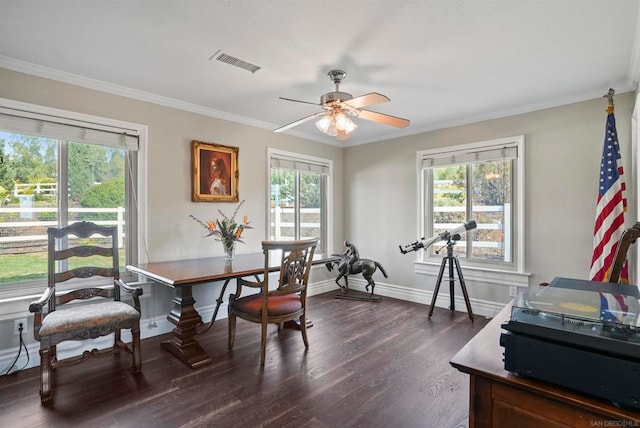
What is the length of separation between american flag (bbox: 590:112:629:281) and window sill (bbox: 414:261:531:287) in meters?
0.77

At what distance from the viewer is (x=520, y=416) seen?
1.01m

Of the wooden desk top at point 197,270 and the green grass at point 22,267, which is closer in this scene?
the wooden desk top at point 197,270

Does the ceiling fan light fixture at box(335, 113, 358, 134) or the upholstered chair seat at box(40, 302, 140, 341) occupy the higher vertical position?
the ceiling fan light fixture at box(335, 113, 358, 134)

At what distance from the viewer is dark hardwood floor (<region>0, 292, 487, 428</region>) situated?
198 cm

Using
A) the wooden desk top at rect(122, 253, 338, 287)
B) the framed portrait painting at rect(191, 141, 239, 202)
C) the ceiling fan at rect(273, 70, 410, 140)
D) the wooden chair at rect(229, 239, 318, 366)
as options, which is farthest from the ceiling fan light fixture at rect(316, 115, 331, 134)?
the framed portrait painting at rect(191, 141, 239, 202)

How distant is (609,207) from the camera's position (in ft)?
9.45

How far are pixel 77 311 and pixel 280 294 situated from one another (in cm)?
153

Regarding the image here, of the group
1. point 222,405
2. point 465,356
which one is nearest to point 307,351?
point 222,405

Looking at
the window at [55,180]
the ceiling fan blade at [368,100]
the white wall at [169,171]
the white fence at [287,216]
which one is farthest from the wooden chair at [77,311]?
the ceiling fan blade at [368,100]

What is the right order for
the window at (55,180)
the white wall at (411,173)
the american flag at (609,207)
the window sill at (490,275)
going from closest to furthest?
the window at (55,180) → the american flag at (609,207) → the white wall at (411,173) → the window sill at (490,275)

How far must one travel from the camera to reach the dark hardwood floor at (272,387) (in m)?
1.98

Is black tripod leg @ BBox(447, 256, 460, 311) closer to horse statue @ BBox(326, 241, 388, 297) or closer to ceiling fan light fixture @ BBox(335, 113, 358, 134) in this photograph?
horse statue @ BBox(326, 241, 388, 297)

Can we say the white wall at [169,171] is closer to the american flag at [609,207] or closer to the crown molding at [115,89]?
the crown molding at [115,89]

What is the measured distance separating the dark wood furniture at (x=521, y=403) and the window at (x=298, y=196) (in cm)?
355
